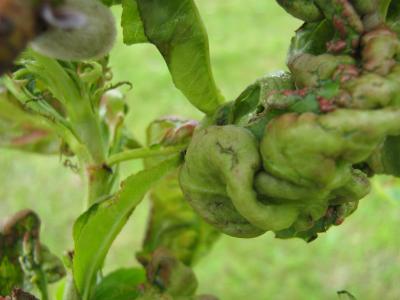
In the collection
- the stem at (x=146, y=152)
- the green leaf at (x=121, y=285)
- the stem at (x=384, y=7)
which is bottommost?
the green leaf at (x=121, y=285)

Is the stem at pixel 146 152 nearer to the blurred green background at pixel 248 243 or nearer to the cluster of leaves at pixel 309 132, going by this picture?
the cluster of leaves at pixel 309 132

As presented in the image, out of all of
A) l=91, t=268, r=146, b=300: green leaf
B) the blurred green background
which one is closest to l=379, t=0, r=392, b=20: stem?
l=91, t=268, r=146, b=300: green leaf

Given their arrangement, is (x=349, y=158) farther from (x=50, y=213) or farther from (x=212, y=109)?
(x=50, y=213)

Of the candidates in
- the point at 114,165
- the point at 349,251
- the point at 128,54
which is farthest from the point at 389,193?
the point at 128,54

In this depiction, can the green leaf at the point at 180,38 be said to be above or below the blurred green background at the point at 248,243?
above

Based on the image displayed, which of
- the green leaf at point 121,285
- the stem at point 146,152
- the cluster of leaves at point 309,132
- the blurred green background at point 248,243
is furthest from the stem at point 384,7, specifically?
the blurred green background at point 248,243

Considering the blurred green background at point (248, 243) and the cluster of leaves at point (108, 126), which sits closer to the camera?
the cluster of leaves at point (108, 126)
